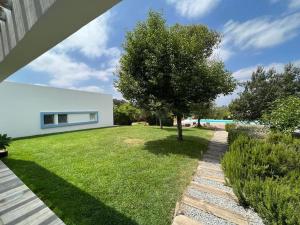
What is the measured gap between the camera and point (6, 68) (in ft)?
14.3

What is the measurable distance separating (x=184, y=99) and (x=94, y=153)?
16.1 feet

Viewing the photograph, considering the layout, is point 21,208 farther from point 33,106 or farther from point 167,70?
point 33,106

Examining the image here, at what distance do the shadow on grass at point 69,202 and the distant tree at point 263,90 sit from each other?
910cm

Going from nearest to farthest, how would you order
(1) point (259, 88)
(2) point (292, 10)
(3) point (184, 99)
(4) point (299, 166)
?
1. (4) point (299, 166)
2. (2) point (292, 10)
3. (3) point (184, 99)
4. (1) point (259, 88)

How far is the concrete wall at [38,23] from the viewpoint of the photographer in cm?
184

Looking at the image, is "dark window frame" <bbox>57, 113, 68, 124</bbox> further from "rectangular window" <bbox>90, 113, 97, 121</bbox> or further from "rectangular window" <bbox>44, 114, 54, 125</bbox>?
"rectangular window" <bbox>90, 113, 97, 121</bbox>

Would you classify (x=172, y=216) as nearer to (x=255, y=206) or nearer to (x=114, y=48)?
(x=255, y=206)

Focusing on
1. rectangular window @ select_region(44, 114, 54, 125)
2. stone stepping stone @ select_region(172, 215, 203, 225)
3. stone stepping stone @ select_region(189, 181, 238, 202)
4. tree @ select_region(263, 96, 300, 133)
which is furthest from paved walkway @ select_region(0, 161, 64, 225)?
rectangular window @ select_region(44, 114, 54, 125)

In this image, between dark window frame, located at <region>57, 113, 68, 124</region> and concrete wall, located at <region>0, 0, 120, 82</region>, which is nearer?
concrete wall, located at <region>0, 0, 120, 82</region>

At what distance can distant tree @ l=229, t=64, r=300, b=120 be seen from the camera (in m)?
10.1

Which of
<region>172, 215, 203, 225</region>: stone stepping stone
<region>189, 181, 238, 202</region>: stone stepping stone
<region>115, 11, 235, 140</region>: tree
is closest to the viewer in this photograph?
<region>172, 215, 203, 225</region>: stone stepping stone

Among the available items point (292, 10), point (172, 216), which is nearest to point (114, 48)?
point (292, 10)

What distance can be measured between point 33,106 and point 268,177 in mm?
16355

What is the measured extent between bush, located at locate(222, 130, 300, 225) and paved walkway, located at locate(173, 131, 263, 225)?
27cm
